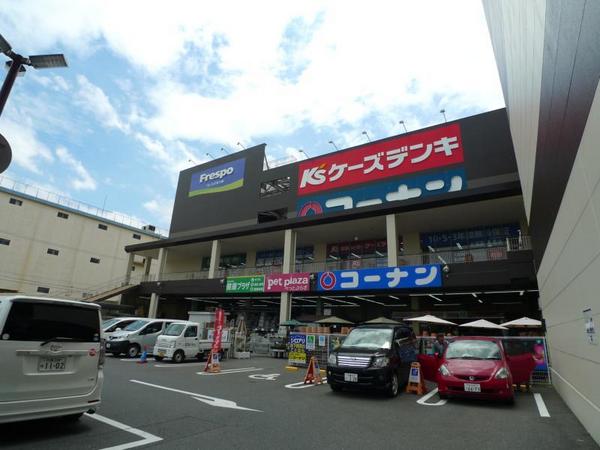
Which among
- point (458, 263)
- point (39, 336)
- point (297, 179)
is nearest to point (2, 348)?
point (39, 336)

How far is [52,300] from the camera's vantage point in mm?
4809

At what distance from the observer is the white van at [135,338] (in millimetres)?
15508

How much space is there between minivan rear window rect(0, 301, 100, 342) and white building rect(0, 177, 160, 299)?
3106 centimetres

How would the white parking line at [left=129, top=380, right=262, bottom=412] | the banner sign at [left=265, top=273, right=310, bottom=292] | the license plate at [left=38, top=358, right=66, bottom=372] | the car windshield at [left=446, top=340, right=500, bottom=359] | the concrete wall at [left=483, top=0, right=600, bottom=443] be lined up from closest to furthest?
1. the concrete wall at [left=483, top=0, right=600, bottom=443]
2. the license plate at [left=38, top=358, right=66, bottom=372]
3. the white parking line at [left=129, top=380, right=262, bottom=412]
4. the car windshield at [left=446, top=340, right=500, bottom=359]
5. the banner sign at [left=265, top=273, right=310, bottom=292]

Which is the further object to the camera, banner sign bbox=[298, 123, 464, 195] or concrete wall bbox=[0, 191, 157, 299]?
concrete wall bbox=[0, 191, 157, 299]

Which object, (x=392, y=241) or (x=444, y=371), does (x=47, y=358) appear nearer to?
(x=444, y=371)

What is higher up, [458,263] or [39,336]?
[458,263]

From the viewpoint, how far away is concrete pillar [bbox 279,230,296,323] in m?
22.2

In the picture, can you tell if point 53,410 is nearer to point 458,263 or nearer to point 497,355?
point 497,355

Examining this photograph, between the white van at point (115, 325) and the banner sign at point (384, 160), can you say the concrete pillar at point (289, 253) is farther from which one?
the white van at point (115, 325)

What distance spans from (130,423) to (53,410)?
1.23m

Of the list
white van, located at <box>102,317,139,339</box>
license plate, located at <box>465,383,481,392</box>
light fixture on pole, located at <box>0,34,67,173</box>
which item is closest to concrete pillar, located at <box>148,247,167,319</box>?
white van, located at <box>102,317,139,339</box>

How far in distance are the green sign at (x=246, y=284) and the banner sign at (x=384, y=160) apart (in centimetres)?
771

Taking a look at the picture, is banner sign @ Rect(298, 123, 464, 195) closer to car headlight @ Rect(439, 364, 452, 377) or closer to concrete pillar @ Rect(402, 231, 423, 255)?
concrete pillar @ Rect(402, 231, 423, 255)
